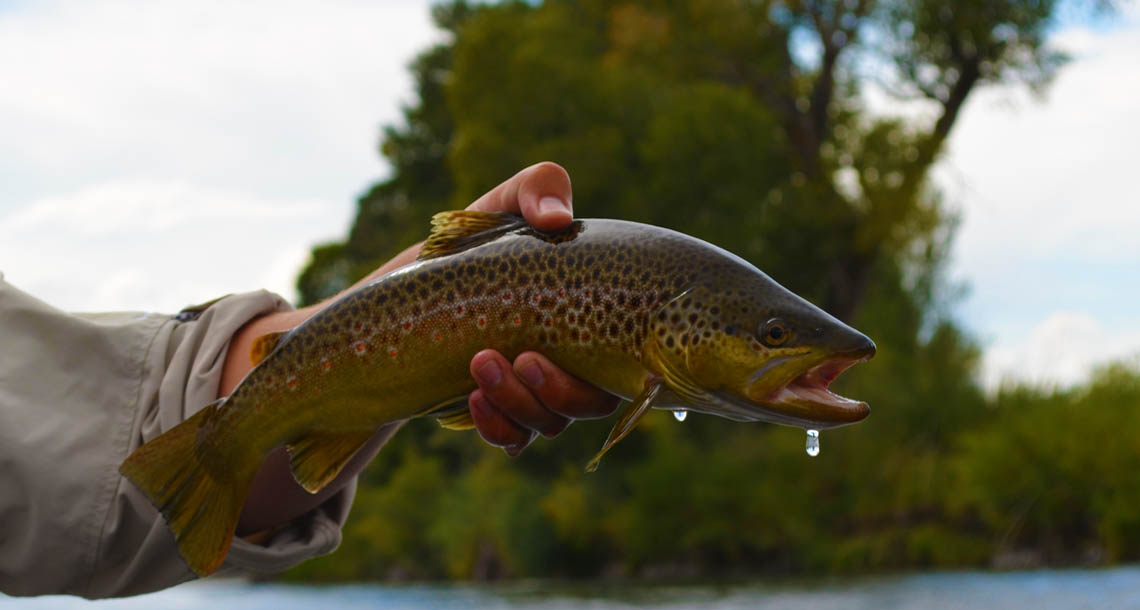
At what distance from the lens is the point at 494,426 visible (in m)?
2.58

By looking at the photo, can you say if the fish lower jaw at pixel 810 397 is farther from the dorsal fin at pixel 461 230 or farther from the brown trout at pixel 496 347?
the dorsal fin at pixel 461 230

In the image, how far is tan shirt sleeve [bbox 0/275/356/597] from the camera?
9.36ft

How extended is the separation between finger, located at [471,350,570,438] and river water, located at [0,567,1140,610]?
809 centimetres

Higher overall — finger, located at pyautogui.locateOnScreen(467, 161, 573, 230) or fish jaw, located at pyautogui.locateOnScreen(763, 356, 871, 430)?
finger, located at pyautogui.locateOnScreen(467, 161, 573, 230)

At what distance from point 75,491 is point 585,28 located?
2704 centimetres

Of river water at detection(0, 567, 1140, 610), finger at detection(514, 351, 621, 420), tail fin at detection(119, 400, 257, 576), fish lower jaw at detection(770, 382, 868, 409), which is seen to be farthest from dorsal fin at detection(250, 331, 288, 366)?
river water at detection(0, 567, 1140, 610)

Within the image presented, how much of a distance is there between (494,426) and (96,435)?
44.2 inches

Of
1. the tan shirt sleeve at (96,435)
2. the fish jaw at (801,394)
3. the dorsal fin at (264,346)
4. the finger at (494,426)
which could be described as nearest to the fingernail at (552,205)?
the finger at (494,426)

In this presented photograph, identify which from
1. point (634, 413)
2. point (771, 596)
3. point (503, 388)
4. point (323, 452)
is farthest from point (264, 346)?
point (771, 596)

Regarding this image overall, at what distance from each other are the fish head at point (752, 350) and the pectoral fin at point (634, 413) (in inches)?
1.5

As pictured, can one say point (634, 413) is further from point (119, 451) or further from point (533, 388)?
point (119, 451)

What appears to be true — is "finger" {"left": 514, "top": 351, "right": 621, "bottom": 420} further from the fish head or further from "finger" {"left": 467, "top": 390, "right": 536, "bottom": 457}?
the fish head

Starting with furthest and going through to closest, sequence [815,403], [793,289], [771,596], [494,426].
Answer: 1. [793,289]
2. [771,596]
3. [494,426]
4. [815,403]

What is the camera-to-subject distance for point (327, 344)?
99.4 inches
